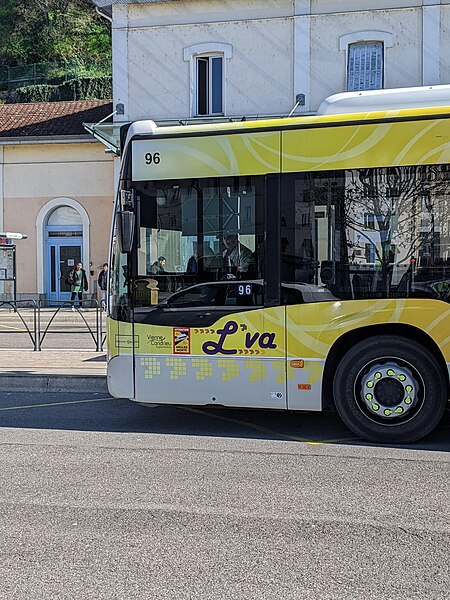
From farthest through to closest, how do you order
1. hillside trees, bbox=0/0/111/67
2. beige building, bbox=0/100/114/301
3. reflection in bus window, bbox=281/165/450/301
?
hillside trees, bbox=0/0/111/67
beige building, bbox=0/100/114/301
reflection in bus window, bbox=281/165/450/301

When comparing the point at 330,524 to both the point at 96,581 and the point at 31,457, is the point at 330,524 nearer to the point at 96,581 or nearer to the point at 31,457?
the point at 96,581

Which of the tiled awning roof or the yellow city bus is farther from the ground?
the tiled awning roof

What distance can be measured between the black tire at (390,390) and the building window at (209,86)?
19626 millimetres

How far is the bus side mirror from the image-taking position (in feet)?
25.2

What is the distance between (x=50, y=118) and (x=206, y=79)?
8178 mm

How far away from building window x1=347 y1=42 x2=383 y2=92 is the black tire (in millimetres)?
18596

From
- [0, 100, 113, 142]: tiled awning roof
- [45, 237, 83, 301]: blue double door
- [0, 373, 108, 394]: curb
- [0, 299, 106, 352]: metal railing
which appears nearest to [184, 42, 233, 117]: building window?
[0, 100, 113, 142]: tiled awning roof

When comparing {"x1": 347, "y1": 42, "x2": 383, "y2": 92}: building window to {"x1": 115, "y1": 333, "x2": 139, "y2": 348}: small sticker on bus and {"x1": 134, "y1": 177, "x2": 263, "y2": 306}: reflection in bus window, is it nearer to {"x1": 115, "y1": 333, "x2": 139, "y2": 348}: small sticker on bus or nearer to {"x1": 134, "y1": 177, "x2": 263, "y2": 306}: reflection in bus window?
{"x1": 134, "y1": 177, "x2": 263, "y2": 306}: reflection in bus window

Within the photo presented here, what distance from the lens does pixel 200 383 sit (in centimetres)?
767

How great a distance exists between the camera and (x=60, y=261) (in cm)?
2978

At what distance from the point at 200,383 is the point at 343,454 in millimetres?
1638

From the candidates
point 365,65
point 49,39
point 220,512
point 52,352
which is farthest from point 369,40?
point 49,39

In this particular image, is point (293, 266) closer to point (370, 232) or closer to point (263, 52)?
point (370, 232)

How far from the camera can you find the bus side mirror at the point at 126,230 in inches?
302
